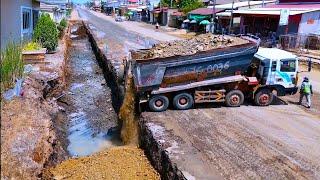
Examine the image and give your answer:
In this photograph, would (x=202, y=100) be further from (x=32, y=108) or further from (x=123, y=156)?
(x=32, y=108)

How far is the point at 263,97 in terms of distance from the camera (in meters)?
15.1

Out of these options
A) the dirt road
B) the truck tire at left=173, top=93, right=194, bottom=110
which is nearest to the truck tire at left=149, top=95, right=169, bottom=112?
the dirt road

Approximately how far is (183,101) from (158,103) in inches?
37.4

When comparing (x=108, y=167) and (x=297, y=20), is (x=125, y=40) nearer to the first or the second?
(x=297, y=20)

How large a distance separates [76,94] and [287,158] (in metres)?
13.4

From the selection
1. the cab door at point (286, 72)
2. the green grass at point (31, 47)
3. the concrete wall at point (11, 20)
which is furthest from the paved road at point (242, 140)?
the green grass at point (31, 47)

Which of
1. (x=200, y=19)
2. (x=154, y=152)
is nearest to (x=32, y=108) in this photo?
(x=154, y=152)

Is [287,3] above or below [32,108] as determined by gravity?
above

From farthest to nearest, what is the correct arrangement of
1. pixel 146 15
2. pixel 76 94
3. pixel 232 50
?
pixel 146 15 < pixel 76 94 < pixel 232 50

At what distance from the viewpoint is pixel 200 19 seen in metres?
52.0

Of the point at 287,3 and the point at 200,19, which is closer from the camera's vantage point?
the point at 287,3

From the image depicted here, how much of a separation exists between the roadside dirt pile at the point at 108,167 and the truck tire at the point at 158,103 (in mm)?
2185

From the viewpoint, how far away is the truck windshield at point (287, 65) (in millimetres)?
14875

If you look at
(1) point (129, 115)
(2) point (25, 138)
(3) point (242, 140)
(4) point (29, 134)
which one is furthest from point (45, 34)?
(3) point (242, 140)
